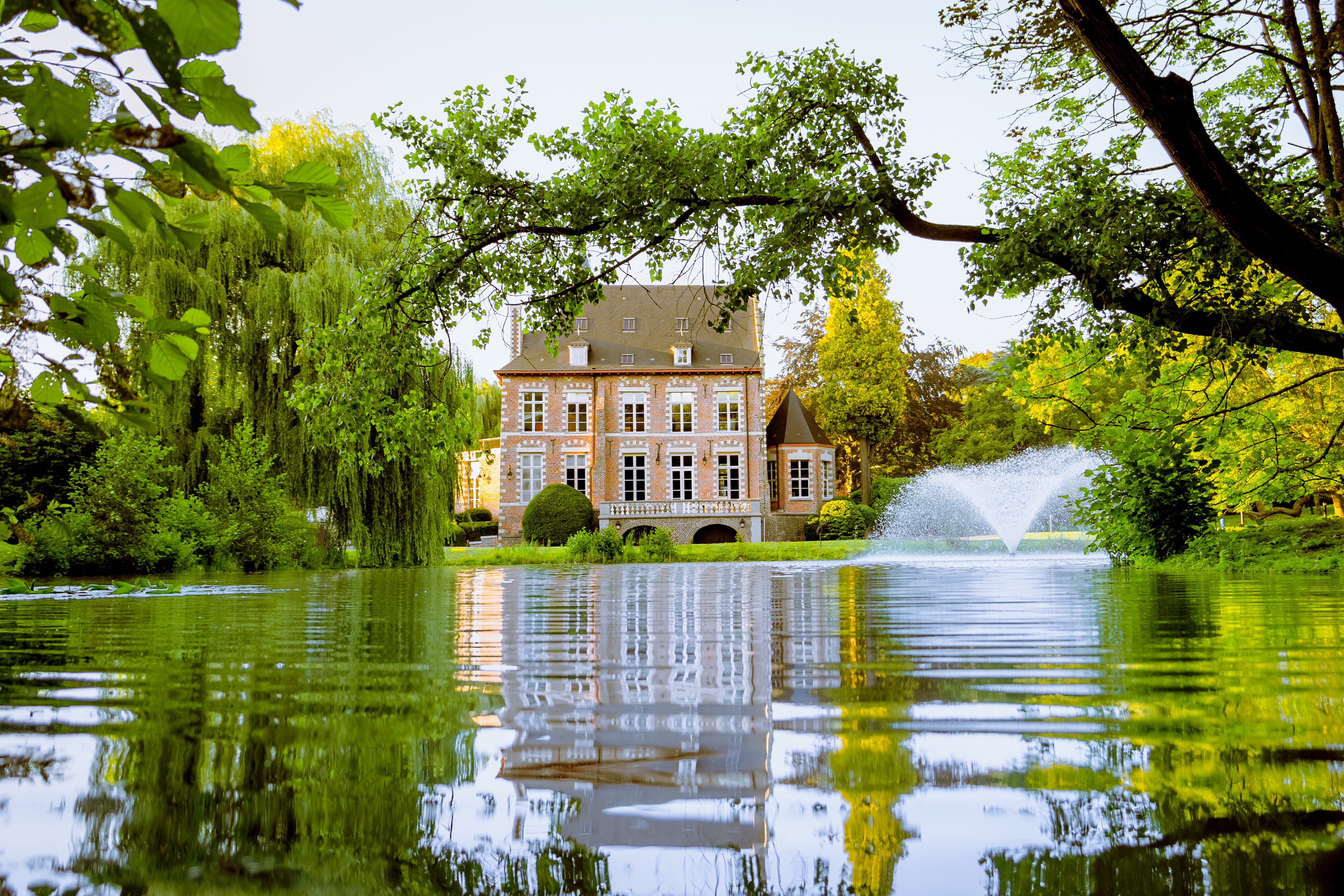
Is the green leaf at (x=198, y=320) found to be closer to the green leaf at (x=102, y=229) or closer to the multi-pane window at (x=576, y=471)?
the green leaf at (x=102, y=229)

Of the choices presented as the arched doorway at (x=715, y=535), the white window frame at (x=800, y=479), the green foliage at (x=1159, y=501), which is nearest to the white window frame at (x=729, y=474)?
the arched doorway at (x=715, y=535)

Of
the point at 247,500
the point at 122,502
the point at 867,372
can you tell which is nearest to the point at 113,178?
the point at 122,502

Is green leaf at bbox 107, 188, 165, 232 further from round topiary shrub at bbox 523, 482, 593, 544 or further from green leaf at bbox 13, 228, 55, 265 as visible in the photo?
round topiary shrub at bbox 523, 482, 593, 544

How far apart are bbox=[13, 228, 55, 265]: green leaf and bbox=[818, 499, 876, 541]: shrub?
32.2m

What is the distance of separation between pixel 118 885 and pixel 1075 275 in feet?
25.4

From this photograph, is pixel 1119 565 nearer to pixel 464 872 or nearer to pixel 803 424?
pixel 464 872

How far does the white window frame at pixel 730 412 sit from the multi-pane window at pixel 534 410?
20.9 feet

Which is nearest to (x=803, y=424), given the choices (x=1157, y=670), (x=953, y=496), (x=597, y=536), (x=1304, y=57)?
(x=953, y=496)

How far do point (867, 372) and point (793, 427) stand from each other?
414 centimetres

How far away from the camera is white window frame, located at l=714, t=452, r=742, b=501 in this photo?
3628cm

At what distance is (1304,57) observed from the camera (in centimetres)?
845

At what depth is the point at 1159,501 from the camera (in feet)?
35.3

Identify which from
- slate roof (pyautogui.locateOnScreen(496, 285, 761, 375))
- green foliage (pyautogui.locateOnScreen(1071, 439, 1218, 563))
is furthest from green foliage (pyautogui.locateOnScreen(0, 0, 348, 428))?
slate roof (pyautogui.locateOnScreen(496, 285, 761, 375))

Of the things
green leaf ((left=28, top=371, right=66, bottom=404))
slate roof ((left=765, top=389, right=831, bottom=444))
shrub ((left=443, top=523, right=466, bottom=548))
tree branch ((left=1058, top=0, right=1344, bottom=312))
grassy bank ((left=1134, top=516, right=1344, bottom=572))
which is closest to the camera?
green leaf ((left=28, top=371, right=66, bottom=404))
